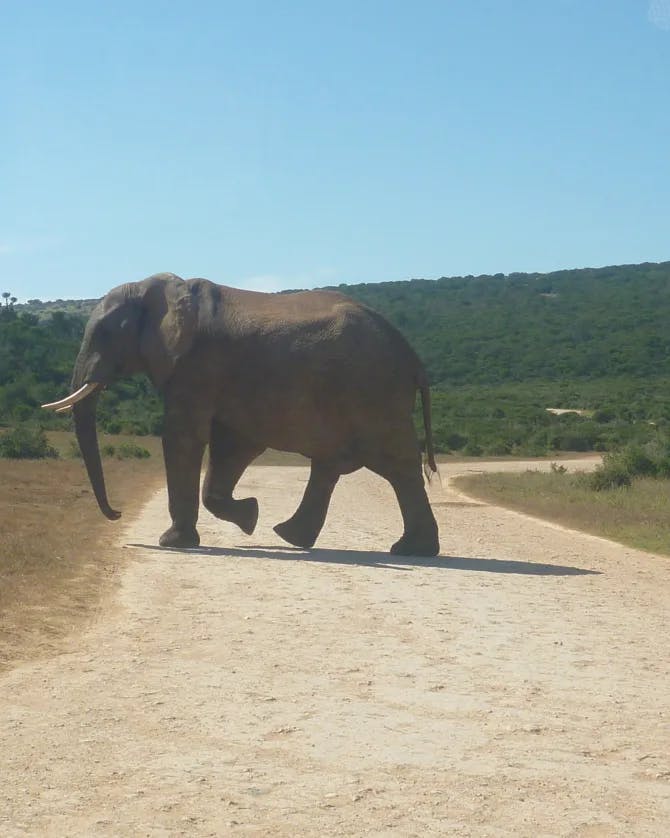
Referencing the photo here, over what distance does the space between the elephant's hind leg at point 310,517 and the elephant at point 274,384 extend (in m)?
0.01

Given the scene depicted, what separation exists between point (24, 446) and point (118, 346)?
19.0m

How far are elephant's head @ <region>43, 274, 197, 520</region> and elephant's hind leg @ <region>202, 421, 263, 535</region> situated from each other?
1.04m

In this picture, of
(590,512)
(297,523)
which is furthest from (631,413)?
(297,523)

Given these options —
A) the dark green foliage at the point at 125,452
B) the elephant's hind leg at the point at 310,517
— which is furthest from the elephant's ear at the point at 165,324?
the dark green foliage at the point at 125,452

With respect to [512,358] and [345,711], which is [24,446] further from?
[512,358]

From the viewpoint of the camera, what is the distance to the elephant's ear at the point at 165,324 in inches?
581

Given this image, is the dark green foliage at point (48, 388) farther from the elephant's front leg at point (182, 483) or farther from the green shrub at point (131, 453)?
the elephant's front leg at point (182, 483)

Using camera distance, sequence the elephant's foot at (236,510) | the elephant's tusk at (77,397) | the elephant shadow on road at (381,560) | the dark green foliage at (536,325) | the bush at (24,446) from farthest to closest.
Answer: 1. the dark green foliage at (536,325)
2. the bush at (24,446)
3. the elephant's foot at (236,510)
4. the elephant's tusk at (77,397)
5. the elephant shadow on road at (381,560)

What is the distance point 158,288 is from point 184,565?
3.80 meters

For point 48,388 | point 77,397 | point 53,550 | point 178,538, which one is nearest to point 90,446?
point 77,397

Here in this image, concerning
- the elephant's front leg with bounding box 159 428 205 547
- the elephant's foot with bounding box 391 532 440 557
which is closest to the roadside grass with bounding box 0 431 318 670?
the elephant's front leg with bounding box 159 428 205 547

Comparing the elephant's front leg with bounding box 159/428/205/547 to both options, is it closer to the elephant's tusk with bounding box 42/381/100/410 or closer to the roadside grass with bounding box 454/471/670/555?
the elephant's tusk with bounding box 42/381/100/410

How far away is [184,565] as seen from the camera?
510 inches

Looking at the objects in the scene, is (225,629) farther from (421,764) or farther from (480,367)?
(480,367)
